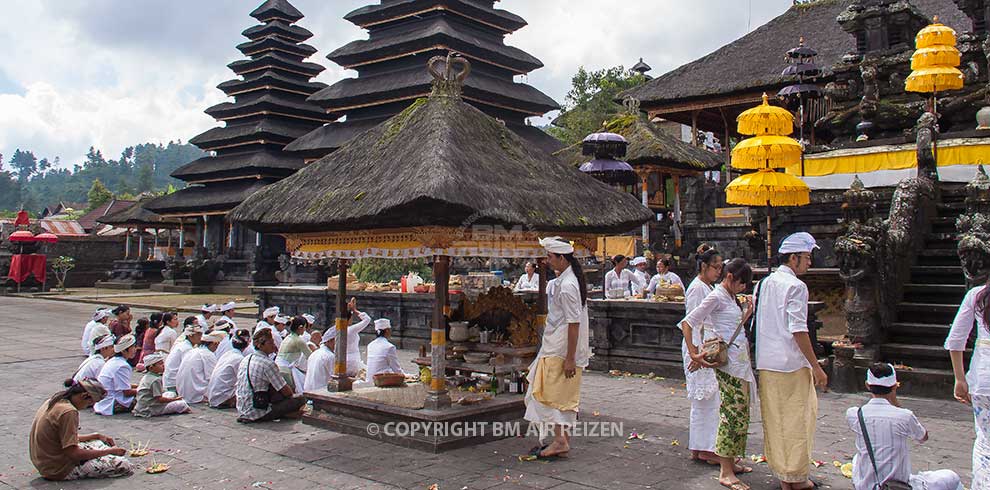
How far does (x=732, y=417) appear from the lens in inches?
239

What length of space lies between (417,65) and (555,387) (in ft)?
91.9

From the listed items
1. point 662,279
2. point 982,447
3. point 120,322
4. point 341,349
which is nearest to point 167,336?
point 120,322

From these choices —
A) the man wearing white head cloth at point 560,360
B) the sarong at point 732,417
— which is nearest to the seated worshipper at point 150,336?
the man wearing white head cloth at point 560,360

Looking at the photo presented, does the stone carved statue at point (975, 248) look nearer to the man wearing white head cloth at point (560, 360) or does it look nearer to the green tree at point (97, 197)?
the man wearing white head cloth at point (560, 360)

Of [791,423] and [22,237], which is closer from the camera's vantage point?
[791,423]

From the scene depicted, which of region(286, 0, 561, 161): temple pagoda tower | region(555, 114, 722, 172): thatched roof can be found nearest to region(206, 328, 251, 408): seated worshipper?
region(555, 114, 722, 172): thatched roof

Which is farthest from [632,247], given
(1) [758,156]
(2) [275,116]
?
(2) [275,116]

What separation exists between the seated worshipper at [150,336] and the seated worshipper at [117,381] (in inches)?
96.0

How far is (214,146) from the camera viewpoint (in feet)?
132

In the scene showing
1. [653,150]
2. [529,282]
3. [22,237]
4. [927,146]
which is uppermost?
[653,150]

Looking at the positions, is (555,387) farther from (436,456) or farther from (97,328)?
(97,328)

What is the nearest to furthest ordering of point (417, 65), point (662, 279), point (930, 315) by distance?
point (930, 315) → point (662, 279) → point (417, 65)

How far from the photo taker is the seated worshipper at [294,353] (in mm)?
9500

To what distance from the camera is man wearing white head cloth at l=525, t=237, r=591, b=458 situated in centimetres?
682
